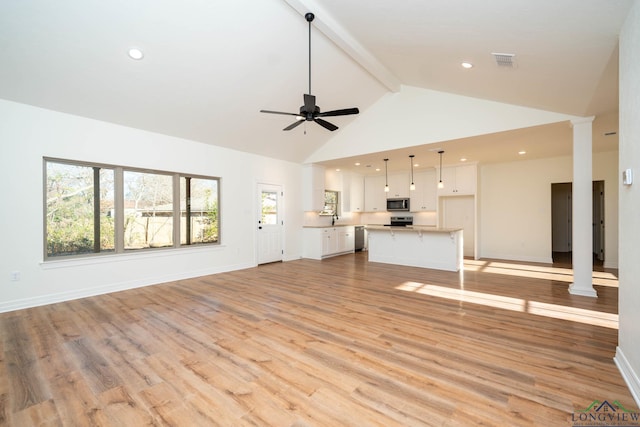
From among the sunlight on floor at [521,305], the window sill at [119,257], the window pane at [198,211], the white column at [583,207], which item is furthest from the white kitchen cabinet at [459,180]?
the window sill at [119,257]

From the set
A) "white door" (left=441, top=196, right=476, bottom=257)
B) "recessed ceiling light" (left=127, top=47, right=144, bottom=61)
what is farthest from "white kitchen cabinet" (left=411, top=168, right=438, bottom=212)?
"recessed ceiling light" (left=127, top=47, right=144, bottom=61)

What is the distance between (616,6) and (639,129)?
0.95 meters

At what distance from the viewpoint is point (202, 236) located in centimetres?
596

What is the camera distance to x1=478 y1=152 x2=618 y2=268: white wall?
21.3ft

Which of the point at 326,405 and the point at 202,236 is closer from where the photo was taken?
the point at 326,405

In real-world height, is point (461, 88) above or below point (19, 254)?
above

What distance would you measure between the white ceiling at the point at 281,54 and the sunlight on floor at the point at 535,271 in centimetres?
263

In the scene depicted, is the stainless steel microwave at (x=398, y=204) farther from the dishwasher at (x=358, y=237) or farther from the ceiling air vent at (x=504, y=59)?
the ceiling air vent at (x=504, y=59)

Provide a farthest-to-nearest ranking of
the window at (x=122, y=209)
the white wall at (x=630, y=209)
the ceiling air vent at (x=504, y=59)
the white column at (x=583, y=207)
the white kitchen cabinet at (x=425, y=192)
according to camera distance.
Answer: the white kitchen cabinet at (x=425, y=192)
the window at (x=122, y=209)
the white column at (x=583, y=207)
the ceiling air vent at (x=504, y=59)
the white wall at (x=630, y=209)

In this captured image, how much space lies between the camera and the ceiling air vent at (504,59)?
3053 mm

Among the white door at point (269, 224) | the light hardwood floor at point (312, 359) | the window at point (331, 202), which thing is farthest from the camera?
the window at point (331, 202)

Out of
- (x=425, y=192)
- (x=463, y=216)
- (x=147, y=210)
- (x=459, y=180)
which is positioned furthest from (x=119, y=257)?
(x=463, y=216)

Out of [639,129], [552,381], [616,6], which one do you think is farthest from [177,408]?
[616,6]

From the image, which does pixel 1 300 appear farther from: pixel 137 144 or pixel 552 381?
pixel 552 381
